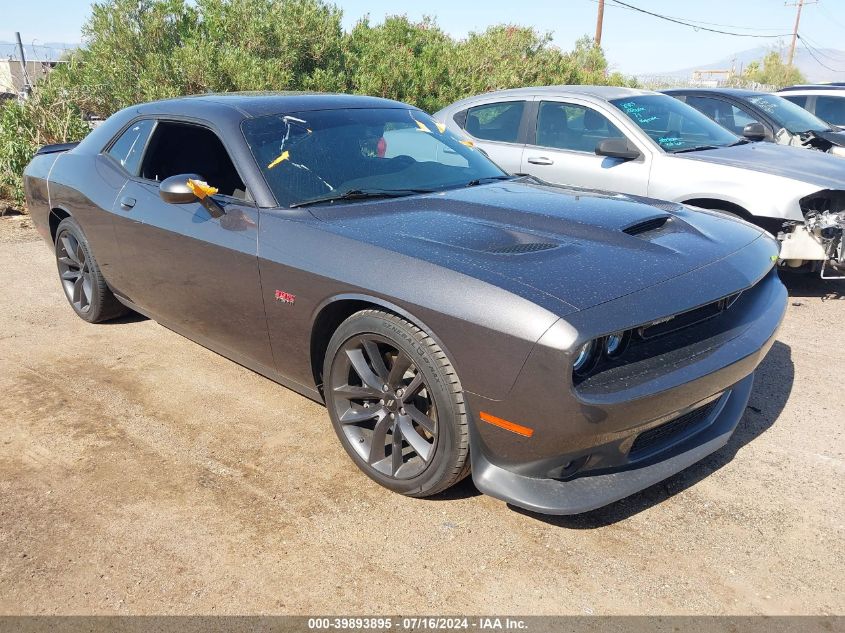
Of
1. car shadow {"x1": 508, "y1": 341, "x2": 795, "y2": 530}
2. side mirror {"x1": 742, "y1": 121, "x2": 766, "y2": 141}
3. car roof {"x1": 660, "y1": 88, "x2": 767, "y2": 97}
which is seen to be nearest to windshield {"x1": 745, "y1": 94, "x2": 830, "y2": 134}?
car roof {"x1": 660, "y1": 88, "x2": 767, "y2": 97}

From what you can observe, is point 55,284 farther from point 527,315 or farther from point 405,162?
point 527,315

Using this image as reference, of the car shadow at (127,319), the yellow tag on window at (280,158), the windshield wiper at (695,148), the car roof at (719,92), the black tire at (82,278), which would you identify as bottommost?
the car shadow at (127,319)

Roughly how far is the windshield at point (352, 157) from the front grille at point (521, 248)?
3.02 ft

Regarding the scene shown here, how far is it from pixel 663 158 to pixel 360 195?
325cm

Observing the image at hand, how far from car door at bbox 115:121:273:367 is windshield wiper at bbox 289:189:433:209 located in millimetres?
263

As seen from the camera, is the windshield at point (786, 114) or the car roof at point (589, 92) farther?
the windshield at point (786, 114)

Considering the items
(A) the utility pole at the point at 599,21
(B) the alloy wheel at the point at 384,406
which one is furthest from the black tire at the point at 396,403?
(A) the utility pole at the point at 599,21

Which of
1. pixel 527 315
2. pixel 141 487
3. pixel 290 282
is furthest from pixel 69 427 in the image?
pixel 527 315

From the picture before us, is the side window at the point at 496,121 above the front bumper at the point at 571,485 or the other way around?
above

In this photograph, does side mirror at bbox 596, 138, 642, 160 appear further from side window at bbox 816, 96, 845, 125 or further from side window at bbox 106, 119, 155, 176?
side window at bbox 816, 96, 845, 125

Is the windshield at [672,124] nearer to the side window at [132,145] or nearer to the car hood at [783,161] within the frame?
the car hood at [783,161]

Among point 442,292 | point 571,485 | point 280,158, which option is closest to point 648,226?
point 442,292

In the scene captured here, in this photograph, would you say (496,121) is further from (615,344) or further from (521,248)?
(615,344)

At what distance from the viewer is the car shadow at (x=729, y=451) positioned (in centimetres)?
284
